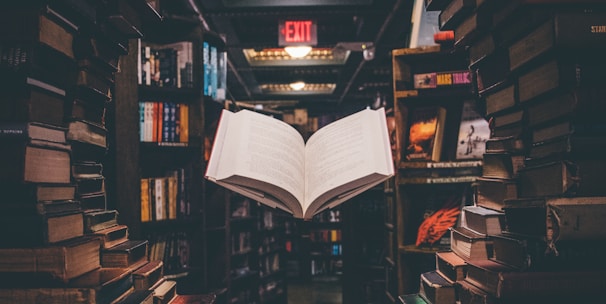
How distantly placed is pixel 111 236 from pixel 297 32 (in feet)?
12.8

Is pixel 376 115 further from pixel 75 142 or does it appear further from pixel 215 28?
pixel 215 28

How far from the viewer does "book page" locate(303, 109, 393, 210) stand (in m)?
0.94

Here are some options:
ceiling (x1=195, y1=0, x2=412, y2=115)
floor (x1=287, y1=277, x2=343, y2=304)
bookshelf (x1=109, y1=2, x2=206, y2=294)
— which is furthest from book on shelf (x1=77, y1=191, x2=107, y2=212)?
floor (x1=287, y1=277, x2=343, y2=304)

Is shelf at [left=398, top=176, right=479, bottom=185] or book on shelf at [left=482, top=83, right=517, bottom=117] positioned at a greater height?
book on shelf at [left=482, top=83, right=517, bottom=117]

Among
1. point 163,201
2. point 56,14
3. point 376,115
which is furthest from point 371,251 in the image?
point 56,14

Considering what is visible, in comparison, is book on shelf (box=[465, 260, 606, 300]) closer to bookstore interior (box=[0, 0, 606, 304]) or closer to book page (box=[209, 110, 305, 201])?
bookstore interior (box=[0, 0, 606, 304])

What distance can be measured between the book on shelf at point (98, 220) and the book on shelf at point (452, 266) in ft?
2.64

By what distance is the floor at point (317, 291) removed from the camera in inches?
185

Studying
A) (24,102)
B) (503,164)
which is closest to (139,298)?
(24,102)

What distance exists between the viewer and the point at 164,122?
8.05 feet

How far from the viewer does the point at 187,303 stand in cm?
97

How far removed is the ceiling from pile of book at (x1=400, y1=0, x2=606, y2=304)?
179 centimetres

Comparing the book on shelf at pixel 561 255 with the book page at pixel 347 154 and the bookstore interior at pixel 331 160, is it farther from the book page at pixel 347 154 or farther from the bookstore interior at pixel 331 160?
the book page at pixel 347 154

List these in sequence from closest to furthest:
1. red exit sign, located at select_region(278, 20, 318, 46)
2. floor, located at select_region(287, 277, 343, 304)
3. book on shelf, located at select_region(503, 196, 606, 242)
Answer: book on shelf, located at select_region(503, 196, 606, 242) → red exit sign, located at select_region(278, 20, 318, 46) → floor, located at select_region(287, 277, 343, 304)
